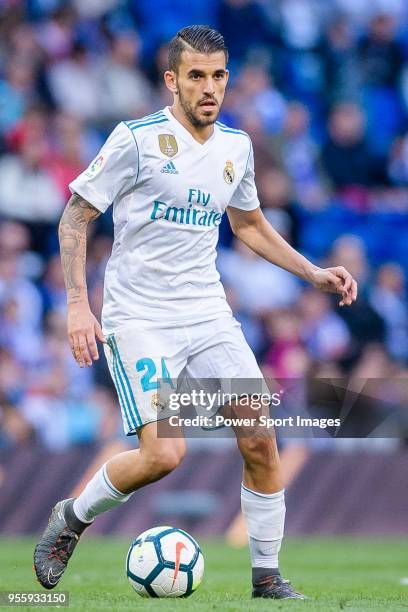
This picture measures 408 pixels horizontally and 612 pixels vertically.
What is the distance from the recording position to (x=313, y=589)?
7.50 m

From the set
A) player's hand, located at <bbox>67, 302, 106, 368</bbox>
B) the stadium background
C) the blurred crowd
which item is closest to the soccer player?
player's hand, located at <bbox>67, 302, 106, 368</bbox>

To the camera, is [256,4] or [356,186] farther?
[256,4]

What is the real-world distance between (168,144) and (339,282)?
1.09m

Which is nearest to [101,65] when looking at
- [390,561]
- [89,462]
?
[89,462]

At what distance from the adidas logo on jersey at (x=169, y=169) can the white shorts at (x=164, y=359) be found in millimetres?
731

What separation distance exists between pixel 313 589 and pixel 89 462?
4.80 m

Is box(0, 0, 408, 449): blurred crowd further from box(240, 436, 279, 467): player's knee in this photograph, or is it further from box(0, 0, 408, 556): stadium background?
box(240, 436, 279, 467): player's knee

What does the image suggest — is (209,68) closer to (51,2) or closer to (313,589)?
(313,589)

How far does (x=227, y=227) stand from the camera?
47.7ft

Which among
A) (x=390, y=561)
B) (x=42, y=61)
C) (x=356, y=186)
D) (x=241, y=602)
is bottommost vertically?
(x=390, y=561)

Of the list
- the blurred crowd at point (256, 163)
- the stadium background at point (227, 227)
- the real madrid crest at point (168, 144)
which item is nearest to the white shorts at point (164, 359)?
the real madrid crest at point (168, 144)

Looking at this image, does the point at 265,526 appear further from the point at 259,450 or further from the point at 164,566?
the point at 164,566

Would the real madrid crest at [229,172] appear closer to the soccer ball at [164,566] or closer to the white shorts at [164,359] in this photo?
the white shorts at [164,359]

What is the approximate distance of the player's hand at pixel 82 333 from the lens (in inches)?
245
